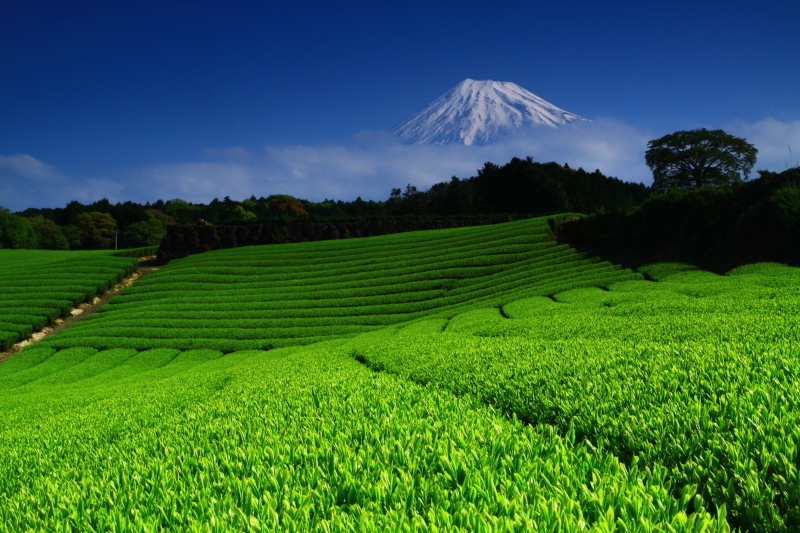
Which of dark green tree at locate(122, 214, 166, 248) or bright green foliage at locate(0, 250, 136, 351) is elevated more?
dark green tree at locate(122, 214, 166, 248)

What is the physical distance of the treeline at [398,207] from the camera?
5506cm

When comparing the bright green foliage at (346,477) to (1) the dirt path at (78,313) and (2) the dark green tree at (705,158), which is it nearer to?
(1) the dirt path at (78,313)

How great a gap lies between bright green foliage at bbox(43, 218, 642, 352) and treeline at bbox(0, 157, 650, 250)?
12408mm

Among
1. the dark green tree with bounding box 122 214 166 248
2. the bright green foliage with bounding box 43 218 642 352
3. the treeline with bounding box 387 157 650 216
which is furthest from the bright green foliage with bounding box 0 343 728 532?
the dark green tree with bounding box 122 214 166 248

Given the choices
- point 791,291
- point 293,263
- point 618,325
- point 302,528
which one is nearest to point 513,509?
point 302,528

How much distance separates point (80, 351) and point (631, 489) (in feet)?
73.8

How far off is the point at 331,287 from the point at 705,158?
169 ft

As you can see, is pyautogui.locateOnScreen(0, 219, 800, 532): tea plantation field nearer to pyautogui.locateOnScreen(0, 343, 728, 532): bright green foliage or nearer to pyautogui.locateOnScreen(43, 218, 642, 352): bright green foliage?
pyautogui.locateOnScreen(0, 343, 728, 532): bright green foliage

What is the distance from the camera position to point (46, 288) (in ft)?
88.4

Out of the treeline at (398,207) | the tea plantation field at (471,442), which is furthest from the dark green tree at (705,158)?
the tea plantation field at (471,442)

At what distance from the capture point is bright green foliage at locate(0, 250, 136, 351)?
2239 centimetres

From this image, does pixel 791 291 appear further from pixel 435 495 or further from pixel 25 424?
pixel 25 424

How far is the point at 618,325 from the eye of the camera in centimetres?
796

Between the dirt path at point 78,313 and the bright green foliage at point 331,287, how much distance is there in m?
1.44
